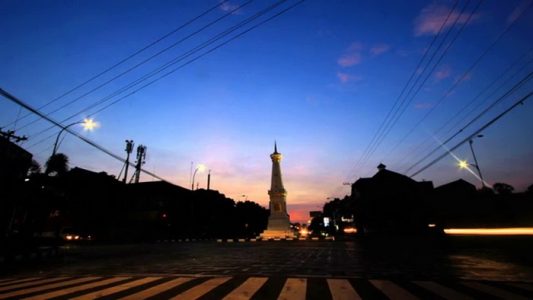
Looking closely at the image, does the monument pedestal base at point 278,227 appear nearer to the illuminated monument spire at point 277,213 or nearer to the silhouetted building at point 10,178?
the illuminated monument spire at point 277,213

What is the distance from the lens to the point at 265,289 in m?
7.48

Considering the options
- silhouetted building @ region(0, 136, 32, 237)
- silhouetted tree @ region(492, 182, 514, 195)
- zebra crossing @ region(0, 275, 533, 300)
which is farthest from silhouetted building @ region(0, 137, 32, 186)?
silhouetted tree @ region(492, 182, 514, 195)

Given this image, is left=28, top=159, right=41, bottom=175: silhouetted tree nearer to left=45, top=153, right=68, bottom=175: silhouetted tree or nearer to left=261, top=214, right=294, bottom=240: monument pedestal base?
left=45, top=153, right=68, bottom=175: silhouetted tree

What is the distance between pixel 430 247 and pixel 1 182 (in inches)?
1341

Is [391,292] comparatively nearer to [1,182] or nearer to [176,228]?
[1,182]

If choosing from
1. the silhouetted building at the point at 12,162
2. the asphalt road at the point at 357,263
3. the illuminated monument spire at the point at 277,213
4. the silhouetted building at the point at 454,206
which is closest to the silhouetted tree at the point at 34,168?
the silhouetted building at the point at 12,162

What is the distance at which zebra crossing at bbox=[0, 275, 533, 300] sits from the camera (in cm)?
673

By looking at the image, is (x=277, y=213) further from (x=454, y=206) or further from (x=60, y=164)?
(x=60, y=164)

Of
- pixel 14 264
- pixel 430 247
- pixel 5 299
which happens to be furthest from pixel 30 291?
pixel 430 247

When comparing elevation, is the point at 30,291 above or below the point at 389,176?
below

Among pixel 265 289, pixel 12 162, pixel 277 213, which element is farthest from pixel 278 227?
pixel 265 289

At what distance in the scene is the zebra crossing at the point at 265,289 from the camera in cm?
673

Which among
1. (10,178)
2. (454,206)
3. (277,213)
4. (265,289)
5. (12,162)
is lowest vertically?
(265,289)

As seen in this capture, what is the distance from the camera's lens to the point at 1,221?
83.7 feet
